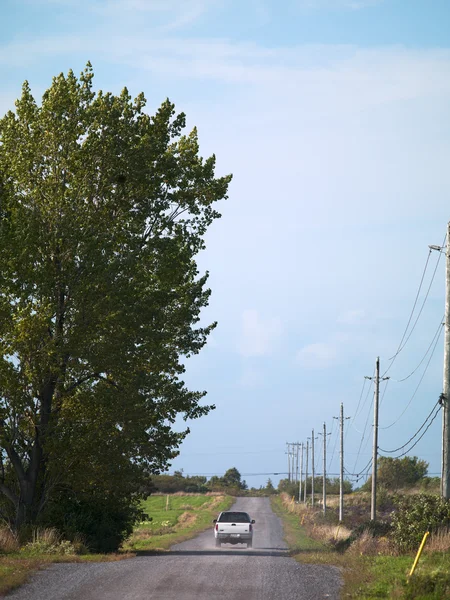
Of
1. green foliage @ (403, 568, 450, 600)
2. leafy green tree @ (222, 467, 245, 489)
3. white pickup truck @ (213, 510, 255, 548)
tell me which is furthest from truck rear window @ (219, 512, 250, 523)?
leafy green tree @ (222, 467, 245, 489)

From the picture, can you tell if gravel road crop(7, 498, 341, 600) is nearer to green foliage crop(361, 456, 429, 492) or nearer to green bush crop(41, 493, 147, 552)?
green bush crop(41, 493, 147, 552)

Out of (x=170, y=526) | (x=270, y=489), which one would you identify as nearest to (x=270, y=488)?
(x=270, y=489)

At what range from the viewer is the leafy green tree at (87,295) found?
29.6 m

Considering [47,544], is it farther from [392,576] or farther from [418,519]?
[392,576]

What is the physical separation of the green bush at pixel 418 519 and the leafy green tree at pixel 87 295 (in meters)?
9.73

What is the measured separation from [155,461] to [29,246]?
9831 millimetres

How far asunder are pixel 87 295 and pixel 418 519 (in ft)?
44.5

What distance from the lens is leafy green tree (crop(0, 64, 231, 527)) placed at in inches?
1164

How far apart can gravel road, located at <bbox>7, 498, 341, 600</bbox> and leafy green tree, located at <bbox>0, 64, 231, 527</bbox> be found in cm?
740

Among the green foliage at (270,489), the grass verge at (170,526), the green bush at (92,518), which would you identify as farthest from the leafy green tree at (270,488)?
the green bush at (92,518)

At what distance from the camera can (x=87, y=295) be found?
30000mm

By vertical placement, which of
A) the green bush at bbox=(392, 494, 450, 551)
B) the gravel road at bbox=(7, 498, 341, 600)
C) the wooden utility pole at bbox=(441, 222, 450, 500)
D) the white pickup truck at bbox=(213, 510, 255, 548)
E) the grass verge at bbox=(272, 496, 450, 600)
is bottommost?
the white pickup truck at bbox=(213, 510, 255, 548)

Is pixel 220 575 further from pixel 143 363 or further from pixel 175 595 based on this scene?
pixel 143 363

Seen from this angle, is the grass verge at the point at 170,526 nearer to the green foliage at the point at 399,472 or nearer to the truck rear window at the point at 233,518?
the truck rear window at the point at 233,518
